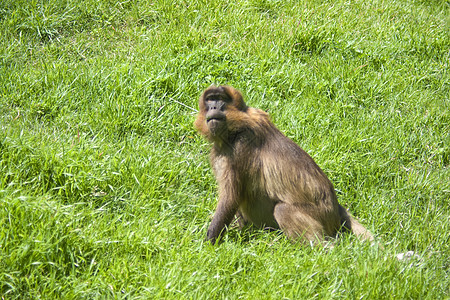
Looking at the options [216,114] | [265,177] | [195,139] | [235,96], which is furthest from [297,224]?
[195,139]

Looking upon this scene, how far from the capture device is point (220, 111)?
17.4 ft

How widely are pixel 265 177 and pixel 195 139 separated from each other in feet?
4.41

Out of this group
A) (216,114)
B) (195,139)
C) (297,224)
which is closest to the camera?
(297,224)

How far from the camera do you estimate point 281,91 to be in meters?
7.34

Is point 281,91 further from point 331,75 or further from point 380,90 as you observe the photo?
point 380,90

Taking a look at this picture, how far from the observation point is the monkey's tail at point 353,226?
5176mm

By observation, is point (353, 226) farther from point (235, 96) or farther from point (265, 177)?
point (235, 96)

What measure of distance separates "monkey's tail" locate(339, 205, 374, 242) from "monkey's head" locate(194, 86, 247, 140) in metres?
1.41

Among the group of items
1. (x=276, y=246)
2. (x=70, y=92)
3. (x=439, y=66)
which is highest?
(x=439, y=66)

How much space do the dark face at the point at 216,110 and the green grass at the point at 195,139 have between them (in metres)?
0.75

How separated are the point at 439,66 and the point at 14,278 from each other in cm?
689

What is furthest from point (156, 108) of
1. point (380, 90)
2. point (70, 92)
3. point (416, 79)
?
point (416, 79)

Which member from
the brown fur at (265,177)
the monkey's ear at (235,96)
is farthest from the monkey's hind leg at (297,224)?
the monkey's ear at (235,96)

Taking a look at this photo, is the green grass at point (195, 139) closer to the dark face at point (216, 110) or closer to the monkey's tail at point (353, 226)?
the monkey's tail at point (353, 226)
